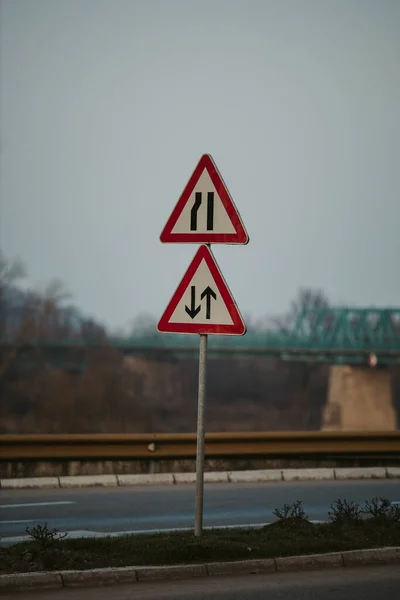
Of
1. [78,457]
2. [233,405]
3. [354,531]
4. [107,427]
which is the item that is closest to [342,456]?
[78,457]

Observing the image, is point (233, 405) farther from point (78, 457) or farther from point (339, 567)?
point (339, 567)

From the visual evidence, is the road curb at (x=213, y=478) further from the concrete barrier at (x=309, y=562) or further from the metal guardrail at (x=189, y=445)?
the concrete barrier at (x=309, y=562)

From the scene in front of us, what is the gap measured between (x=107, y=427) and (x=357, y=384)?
23.5 m

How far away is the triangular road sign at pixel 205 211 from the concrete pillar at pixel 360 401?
70.8 m

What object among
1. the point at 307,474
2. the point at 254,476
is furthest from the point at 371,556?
the point at 307,474

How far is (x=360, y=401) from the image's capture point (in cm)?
8088

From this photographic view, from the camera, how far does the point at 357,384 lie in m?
A: 82.2

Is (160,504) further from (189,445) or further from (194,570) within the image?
(194,570)

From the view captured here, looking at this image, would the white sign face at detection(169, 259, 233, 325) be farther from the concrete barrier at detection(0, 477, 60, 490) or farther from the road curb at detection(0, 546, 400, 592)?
the concrete barrier at detection(0, 477, 60, 490)

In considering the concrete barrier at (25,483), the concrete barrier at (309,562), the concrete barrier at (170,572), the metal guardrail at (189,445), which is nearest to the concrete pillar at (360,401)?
the metal guardrail at (189,445)

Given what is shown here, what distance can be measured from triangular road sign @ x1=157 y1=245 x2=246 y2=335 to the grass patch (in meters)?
1.69

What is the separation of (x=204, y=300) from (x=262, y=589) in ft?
7.35

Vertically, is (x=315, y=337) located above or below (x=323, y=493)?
above

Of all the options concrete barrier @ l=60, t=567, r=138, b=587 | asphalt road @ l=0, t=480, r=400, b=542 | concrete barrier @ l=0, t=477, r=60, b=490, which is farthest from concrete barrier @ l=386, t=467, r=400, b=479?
concrete barrier @ l=60, t=567, r=138, b=587
